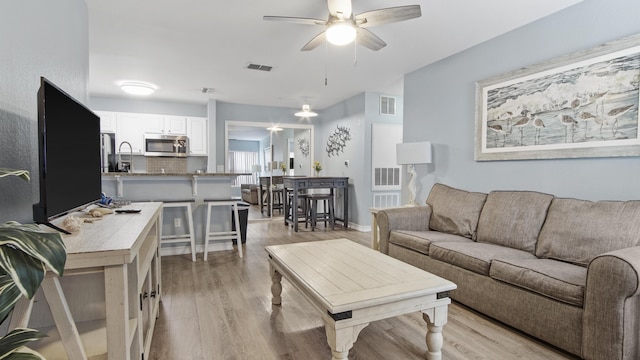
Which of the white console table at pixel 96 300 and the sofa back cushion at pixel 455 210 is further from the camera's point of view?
A: the sofa back cushion at pixel 455 210

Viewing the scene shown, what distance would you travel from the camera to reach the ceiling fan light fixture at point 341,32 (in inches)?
93.7

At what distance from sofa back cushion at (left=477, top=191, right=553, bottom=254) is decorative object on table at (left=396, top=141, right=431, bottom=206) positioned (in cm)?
101

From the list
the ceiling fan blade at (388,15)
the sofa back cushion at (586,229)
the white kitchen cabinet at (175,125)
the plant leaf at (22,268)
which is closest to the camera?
the plant leaf at (22,268)

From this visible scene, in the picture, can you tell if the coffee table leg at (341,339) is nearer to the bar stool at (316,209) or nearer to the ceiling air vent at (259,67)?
the ceiling air vent at (259,67)

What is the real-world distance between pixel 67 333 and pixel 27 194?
2.44 feet

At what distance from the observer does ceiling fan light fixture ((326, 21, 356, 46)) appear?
2.38 meters

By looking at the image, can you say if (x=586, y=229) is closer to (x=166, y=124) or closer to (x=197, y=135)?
(x=197, y=135)

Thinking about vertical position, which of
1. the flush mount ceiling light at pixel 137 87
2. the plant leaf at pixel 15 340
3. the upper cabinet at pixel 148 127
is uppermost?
the flush mount ceiling light at pixel 137 87

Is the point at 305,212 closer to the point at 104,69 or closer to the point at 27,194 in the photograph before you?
the point at 104,69

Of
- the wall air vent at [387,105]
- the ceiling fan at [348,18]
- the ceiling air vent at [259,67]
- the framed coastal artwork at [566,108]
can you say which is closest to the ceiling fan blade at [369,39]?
the ceiling fan at [348,18]

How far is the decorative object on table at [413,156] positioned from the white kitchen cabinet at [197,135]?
13.3 ft

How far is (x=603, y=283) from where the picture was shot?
1.69 metres

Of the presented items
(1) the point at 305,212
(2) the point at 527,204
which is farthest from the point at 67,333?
(1) the point at 305,212

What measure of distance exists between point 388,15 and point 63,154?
7.12 ft
